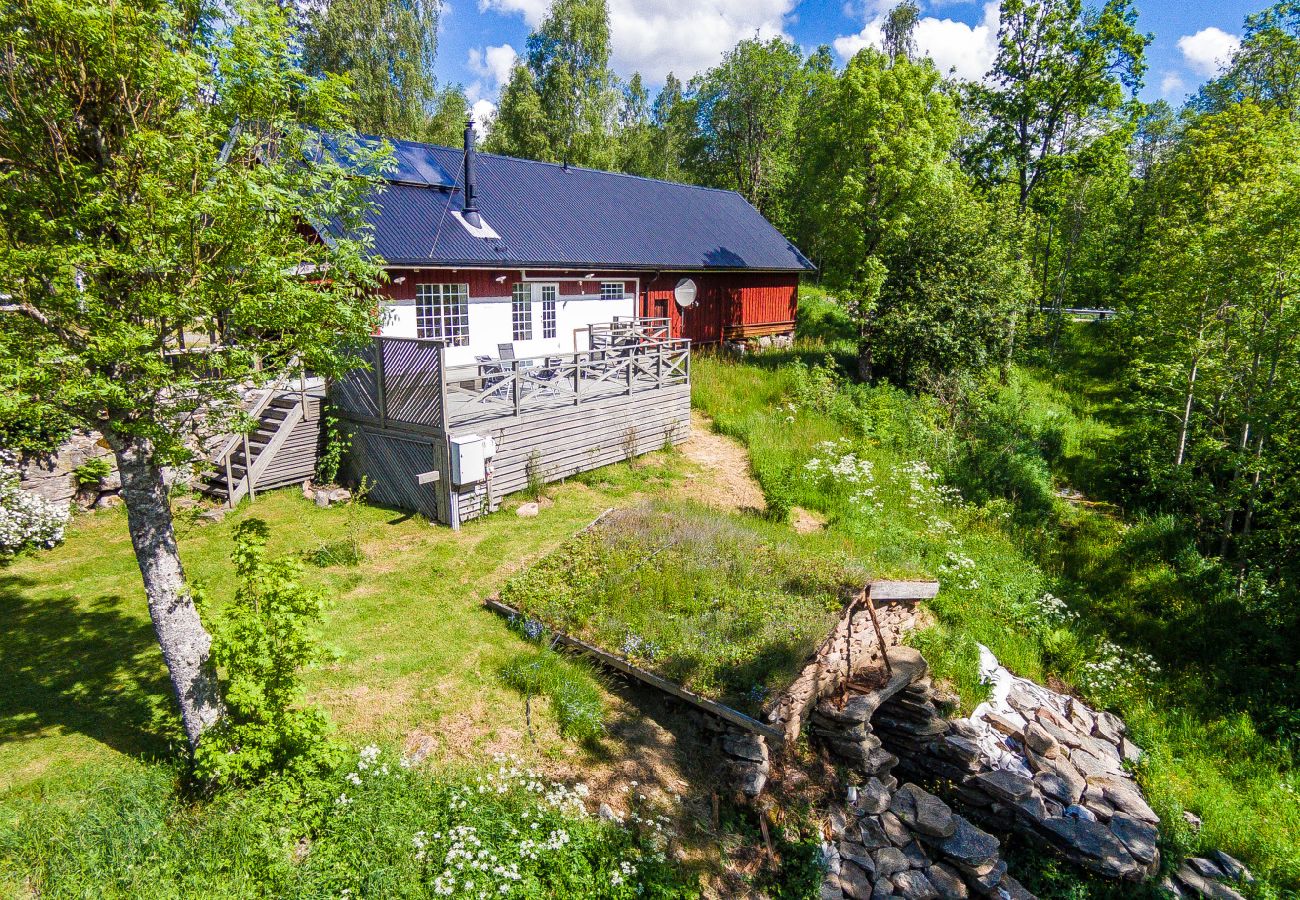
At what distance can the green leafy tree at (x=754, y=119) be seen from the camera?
3775cm

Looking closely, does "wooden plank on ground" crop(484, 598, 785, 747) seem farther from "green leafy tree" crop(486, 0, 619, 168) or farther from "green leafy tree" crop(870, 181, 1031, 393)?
"green leafy tree" crop(486, 0, 619, 168)

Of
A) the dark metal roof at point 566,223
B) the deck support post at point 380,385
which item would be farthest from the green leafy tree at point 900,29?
the deck support post at point 380,385

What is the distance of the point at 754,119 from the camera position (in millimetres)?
39312

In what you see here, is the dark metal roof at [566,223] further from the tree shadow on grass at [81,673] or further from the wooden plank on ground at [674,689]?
the wooden plank on ground at [674,689]

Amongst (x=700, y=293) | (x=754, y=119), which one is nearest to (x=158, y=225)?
(x=700, y=293)

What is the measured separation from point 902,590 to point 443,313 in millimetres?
10763

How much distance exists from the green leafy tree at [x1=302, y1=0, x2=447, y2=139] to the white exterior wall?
14.8m

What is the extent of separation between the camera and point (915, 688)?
835cm

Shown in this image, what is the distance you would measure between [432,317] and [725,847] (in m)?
11.9

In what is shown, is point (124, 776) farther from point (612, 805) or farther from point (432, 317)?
point (432, 317)

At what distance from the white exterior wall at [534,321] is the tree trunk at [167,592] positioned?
8952mm

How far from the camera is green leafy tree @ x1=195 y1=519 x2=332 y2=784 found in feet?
17.1

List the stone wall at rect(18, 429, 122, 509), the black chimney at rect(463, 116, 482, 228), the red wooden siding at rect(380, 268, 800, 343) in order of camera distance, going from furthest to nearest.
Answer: the black chimney at rect(463, 116, 482, 228) → the red wooden siding at rect(380, 268, 800, 343) → the stone wall at rect(18, 429, 122, 509)

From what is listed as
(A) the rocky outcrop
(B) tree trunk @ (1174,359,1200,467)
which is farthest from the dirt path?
(B) tree trunk @ (1174,359,1200,467)
